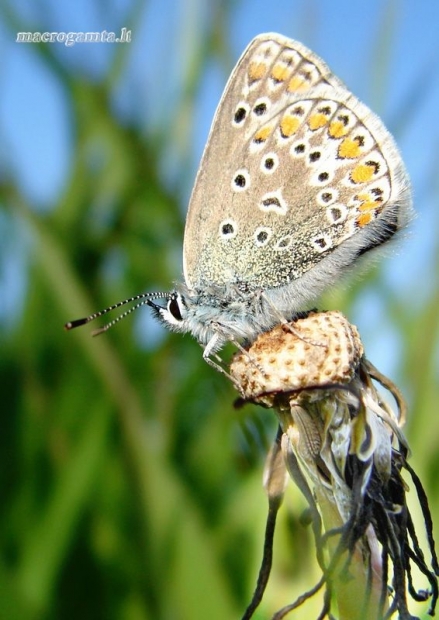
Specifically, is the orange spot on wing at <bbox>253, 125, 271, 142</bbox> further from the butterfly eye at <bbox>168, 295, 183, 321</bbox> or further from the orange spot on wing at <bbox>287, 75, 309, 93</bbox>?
the butterfly eye at <bbox>168, 295, 183, 321</bbox>

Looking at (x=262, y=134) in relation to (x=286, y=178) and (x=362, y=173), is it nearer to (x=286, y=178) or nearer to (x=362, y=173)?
(x=286, y=178)

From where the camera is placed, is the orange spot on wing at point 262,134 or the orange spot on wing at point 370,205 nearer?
the orange spot on wing at point 370,205

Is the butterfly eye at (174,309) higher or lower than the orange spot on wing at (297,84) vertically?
lower

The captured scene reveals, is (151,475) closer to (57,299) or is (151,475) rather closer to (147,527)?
(147,527)

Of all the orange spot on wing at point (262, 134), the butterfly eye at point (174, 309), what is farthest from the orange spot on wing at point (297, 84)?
the butterfly eye at point (174, 309)

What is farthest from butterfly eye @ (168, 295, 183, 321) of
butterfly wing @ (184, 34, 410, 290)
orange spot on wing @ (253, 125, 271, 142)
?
orange spot on wing @ (253, 125, 271, 142)

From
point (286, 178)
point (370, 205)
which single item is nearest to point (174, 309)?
point (286, 178)

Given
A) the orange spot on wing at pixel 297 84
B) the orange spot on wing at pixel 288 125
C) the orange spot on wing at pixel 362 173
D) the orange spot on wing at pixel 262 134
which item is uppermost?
the orange spot on wing at pixel 297 84

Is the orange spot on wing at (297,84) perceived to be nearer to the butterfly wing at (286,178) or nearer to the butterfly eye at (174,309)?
the butterfly wing at (286,178)
